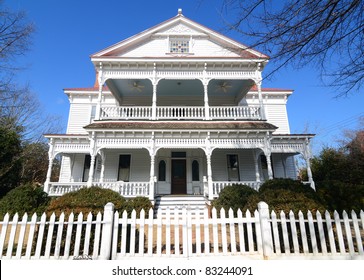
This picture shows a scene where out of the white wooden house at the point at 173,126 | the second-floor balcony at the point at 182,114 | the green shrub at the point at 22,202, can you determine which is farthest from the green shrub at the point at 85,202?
the second-floor balcony at the point at 182,114

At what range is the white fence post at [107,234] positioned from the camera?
14.5ft

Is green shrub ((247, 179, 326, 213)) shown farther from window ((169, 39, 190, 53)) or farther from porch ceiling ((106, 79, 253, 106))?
window ((169, 39, 190, 53))

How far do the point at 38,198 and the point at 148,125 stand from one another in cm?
654

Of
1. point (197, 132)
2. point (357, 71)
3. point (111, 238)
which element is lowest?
point (111, 238)

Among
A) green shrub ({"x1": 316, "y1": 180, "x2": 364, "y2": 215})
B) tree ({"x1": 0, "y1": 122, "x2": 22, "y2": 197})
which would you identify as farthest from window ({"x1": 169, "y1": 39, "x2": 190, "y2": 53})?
green shrub ({"x1": 316, "y1": 180, "x2": 364, "y2": 215})

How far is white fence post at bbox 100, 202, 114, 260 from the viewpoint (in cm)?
442

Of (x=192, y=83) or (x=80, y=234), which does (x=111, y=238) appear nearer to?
(x=80, y=234)

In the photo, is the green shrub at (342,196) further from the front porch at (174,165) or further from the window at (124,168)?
the window at (124,168)

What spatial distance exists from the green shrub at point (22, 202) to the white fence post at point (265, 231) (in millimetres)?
8937

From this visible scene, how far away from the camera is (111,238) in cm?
458

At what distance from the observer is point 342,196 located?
10500 millimetres

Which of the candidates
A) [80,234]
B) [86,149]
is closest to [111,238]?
[80,234]

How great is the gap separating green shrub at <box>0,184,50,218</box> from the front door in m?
7.66

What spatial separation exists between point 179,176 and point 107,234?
10.2 metres
